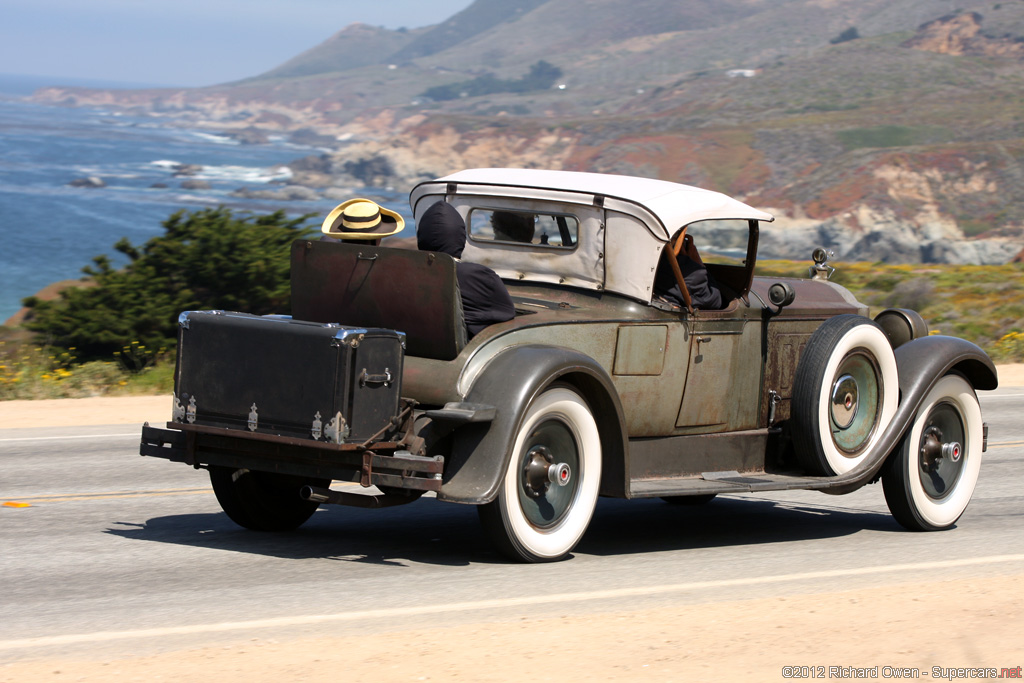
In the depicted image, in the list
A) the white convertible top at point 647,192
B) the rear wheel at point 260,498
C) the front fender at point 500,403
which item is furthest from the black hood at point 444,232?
the rear wheel at point 260,498

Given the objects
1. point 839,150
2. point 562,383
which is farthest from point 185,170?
point 562,383

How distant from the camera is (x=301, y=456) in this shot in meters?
5.85

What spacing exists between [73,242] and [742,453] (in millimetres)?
84637

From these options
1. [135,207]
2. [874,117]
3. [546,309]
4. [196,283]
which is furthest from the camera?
[874,117]

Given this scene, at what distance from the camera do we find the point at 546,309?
695 centimetres

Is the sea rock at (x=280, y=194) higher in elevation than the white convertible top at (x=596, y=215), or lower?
higher

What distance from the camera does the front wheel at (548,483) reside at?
19.7ft

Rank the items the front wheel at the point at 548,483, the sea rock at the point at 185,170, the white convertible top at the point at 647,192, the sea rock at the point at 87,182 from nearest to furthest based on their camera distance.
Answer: the front wheel at the point at 548,483 → the white convertible top at the point at 647,192 → the sea rock at the point at 87,182 → the sea rock at the point at 185,170

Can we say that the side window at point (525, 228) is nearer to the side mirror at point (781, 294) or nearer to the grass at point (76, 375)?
the side mirror at point (781, 294)

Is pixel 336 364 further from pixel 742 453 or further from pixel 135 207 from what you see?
pixel 135 207

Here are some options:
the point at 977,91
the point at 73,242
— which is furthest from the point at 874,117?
the point at 73,242

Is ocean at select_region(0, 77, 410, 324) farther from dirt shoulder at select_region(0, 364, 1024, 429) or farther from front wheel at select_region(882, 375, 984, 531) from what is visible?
front wheel at select_region(882, 375, 984, 531)

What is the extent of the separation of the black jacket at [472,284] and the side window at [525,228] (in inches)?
31.5

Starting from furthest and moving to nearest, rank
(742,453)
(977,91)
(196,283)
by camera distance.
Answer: (977,91)
(196,283)
(742,453)
